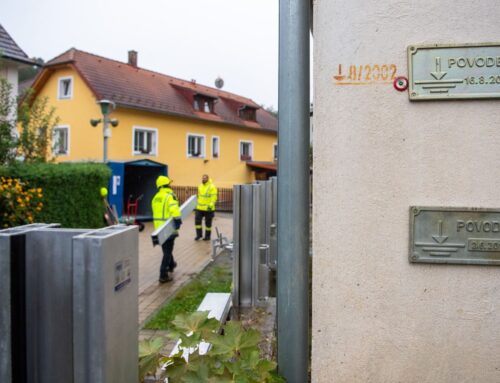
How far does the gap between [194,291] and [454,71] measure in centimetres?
663

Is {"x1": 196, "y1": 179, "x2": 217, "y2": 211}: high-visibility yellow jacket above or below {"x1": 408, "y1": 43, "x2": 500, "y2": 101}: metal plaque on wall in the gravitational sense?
below

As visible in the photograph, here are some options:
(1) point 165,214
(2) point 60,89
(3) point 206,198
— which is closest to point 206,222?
(3) point 206,198

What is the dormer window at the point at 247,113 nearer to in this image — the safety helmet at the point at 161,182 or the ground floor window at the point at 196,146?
the ground floor window at the point at 196,146

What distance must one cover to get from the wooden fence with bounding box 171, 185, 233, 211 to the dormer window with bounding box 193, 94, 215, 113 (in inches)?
242

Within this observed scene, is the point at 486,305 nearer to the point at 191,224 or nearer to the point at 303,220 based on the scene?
the point at 303,220

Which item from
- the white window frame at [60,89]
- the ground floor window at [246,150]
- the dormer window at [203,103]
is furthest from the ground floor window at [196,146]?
the white window frame at [60,89]

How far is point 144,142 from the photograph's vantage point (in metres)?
27.1

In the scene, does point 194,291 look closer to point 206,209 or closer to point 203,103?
point 206,209

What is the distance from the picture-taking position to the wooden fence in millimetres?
27281

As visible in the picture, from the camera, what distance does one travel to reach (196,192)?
27672 millimetres

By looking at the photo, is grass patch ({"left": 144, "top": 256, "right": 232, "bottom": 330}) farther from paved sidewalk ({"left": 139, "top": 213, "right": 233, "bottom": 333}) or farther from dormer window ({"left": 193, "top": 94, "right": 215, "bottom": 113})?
dormer window ({"left": 193, "top": 94, "right": 215, "bottom": 113})

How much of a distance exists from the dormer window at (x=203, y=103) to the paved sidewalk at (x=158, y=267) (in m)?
16.1

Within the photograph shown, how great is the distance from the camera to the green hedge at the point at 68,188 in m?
12.5

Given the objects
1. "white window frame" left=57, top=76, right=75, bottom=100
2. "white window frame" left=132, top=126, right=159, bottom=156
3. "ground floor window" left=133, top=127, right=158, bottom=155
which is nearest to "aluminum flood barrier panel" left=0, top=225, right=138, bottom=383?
"white window frame" left=132, top=126, right=159, bottom=156
